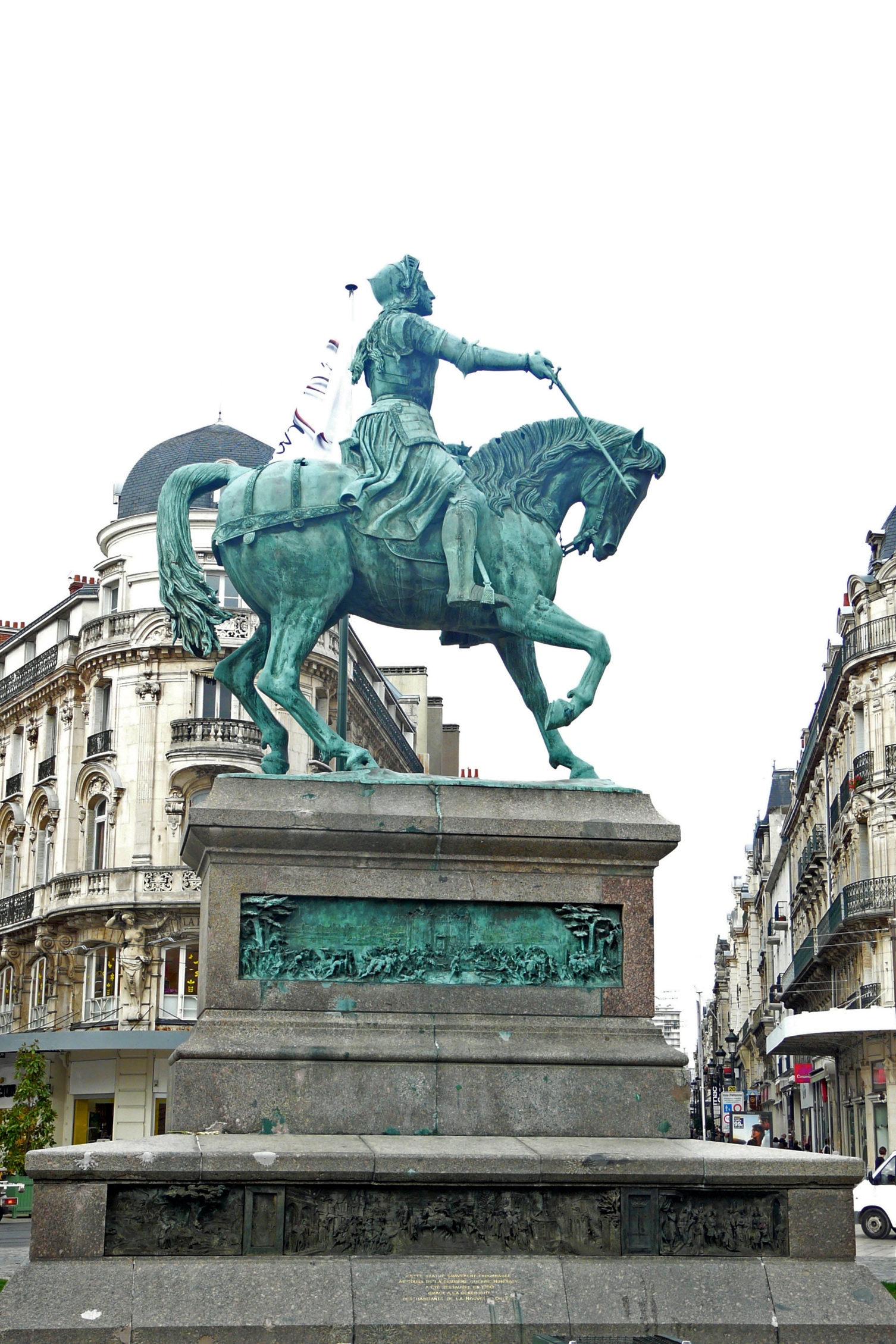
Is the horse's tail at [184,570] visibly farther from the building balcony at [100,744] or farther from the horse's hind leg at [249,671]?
the building balcony at [100,744]

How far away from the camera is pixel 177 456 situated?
163ft

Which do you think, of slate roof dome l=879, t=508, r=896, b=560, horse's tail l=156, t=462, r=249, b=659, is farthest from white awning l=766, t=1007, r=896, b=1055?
horse's tail l=156, t=462, r=249, b=659

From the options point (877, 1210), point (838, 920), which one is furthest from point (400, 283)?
point (838, 920)

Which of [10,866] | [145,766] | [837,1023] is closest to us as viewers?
[837,1023]

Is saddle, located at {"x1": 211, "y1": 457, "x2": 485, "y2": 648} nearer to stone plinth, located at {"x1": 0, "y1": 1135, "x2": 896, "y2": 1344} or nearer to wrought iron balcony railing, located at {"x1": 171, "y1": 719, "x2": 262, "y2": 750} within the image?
stone plinth, located at {"x1": 0, "y1": 1135, "x2": 896, "y2": 1344}

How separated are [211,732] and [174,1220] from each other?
122 ft

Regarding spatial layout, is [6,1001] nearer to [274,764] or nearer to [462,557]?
[274,764]

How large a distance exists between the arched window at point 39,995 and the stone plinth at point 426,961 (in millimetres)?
39922

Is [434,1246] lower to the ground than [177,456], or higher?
lower

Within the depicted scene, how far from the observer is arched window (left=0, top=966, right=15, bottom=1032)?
51.9m

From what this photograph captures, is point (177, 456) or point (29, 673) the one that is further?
point (29, 673)

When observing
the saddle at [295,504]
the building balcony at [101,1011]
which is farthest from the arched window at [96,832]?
the saddle at [295,504]

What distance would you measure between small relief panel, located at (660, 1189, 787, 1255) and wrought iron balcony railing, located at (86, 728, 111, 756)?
39.0 m

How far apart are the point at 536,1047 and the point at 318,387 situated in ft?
95.5
